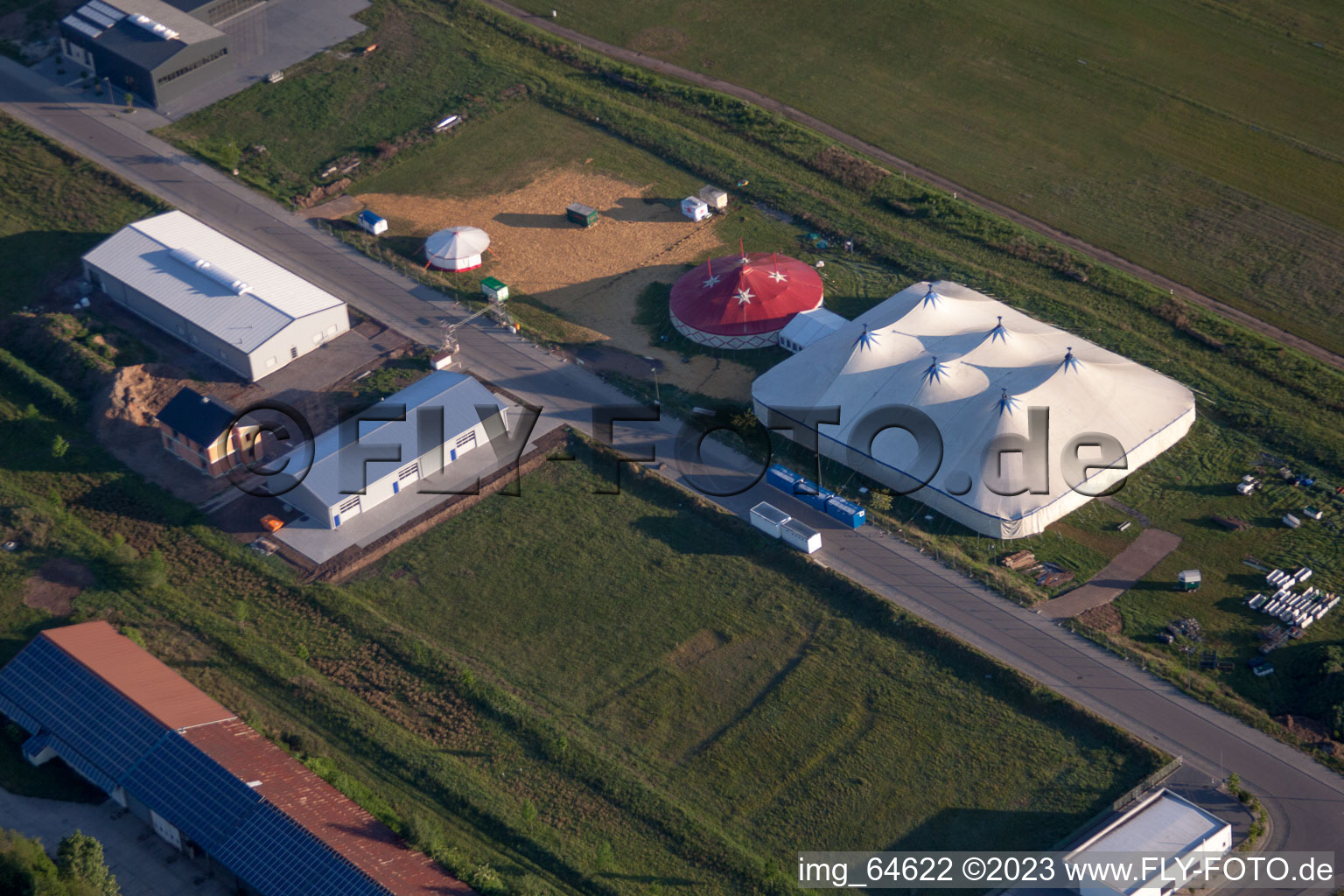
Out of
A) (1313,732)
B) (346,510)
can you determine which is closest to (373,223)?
(346,510)

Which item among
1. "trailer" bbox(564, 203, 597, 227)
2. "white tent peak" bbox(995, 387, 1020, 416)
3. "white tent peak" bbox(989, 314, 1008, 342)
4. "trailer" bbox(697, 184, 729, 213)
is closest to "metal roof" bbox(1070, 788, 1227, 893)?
"white tent peak" bbox(995, 387, 1020, 416)

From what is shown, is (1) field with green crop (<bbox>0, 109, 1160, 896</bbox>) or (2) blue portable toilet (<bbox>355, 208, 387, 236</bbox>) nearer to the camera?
(1) field with green crop (<bbox>0, 109, 1160, 896</bbox>)

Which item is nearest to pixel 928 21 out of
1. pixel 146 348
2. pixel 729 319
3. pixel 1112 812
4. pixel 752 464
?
pixel 729 319

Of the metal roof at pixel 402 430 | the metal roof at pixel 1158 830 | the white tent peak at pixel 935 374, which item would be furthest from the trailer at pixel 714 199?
the metal roof at pixel 1158 830

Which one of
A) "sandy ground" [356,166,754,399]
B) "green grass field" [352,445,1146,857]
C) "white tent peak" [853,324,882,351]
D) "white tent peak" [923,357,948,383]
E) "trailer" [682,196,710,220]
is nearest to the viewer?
"green grass field" [352,445,1146,857]

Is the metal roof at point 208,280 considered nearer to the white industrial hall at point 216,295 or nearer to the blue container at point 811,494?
the white industrial hall at point 216,295

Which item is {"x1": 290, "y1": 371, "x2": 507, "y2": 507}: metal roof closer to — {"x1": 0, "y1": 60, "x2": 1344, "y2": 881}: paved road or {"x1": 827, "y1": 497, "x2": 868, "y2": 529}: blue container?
{"x1": 0, "y1": 60, "x2": 1344, "y2": 881}: paved road

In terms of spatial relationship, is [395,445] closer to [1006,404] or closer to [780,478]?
[780,478]
